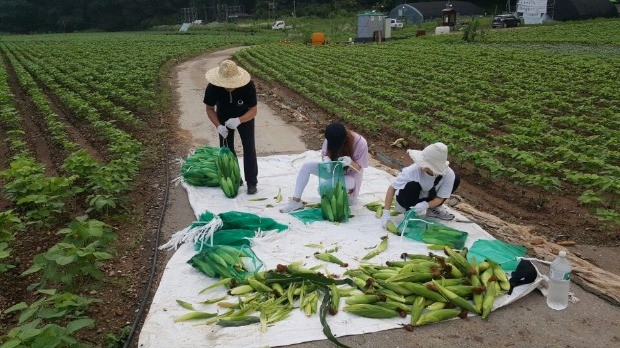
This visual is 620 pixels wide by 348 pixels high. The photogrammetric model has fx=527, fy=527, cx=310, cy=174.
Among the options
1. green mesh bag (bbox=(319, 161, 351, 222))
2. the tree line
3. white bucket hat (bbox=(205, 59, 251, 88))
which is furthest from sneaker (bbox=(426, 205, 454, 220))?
the tree line

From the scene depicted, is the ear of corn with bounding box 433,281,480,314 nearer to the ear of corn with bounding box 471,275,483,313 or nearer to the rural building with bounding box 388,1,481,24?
the ear of corn with bounding box 471,275,483,313

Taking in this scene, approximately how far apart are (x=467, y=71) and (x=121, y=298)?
52.2ft

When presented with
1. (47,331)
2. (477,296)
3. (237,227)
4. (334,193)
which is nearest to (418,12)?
(334,193)

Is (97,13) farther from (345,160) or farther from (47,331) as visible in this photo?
(47,331)

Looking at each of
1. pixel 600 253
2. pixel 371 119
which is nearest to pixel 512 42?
pixel 371 119

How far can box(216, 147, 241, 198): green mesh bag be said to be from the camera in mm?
6586

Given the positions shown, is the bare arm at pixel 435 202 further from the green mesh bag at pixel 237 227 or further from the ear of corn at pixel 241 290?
the ear of corn at pixel 241 290

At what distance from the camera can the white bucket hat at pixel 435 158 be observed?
5168mm

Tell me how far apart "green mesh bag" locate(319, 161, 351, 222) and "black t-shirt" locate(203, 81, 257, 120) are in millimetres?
1564

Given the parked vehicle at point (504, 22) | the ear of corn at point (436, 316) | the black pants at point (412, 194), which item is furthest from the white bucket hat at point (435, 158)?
the parked vehicle at point (504, 22)

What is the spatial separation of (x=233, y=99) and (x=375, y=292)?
3521 mm

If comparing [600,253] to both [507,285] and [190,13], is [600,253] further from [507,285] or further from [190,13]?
[190,13]

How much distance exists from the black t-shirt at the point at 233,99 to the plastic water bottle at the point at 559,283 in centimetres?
408

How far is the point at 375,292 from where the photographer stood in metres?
4.20
